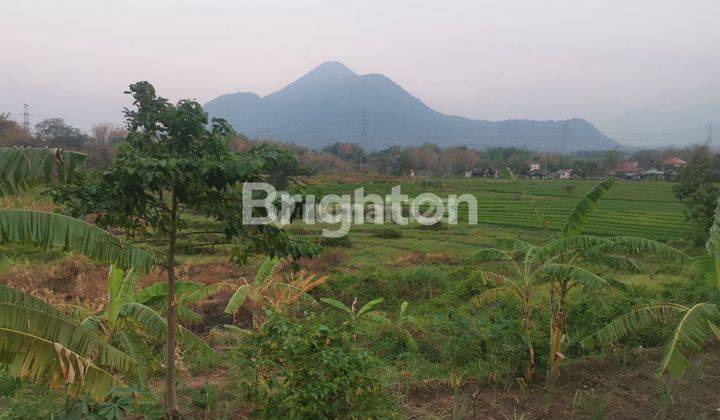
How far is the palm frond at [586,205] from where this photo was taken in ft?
17.7

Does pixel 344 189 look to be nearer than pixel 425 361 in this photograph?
No

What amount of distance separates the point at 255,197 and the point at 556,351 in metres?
3.55

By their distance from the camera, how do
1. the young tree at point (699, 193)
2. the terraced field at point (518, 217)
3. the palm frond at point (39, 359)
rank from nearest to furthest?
the palm frond at point (39, 359) < the young tree at point (699, 193) < the terraced field at point (518, 217)

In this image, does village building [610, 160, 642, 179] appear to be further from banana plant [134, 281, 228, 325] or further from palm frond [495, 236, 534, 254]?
banana plant [134, 281, 228, 325]

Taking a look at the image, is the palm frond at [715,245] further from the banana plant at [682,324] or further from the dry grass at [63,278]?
the dry grass at [63,278]

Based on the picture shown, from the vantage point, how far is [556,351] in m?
5.05

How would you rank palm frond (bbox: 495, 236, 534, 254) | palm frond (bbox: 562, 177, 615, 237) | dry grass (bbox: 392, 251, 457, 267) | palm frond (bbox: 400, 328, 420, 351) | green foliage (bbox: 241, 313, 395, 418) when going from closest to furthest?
green foliage (bbox: 241, 313, 395, 418) < palm frond (bbox: 562, 177, 615, 237) < palm frond (bbox: 495, 236, 534, 254) < palm frond (bbox: 400, 328, 420, 351) < dry grass (bbox: 392, 251, 457, 267)

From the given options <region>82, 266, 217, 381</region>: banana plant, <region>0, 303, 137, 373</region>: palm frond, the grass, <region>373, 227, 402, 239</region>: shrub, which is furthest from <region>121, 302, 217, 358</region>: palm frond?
<region>373, 227, 402, 239</region>: shrub

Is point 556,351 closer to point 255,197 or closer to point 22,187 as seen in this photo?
point 255,197

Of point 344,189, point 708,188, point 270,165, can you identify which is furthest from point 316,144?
point 270,165

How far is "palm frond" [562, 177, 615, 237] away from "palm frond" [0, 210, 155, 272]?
14.7ft

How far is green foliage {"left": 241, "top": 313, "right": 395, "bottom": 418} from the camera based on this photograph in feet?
10.0

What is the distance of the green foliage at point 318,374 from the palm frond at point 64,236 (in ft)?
3.29

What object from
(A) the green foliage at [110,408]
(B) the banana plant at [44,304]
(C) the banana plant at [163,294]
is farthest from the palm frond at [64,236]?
(C) the banana plant at [163,294]
